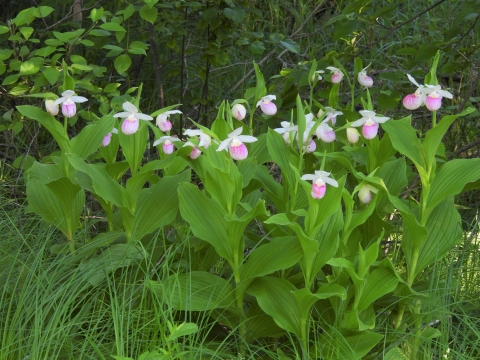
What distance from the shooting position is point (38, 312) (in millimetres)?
1575

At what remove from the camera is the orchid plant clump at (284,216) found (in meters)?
1.47

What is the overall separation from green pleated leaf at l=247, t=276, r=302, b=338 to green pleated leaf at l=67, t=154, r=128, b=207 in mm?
428

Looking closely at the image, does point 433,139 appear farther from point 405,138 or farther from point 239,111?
point 239,111

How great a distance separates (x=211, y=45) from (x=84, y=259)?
1.18 m

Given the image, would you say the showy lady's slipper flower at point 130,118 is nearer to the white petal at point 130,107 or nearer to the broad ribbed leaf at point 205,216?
the white petal at point 130,107

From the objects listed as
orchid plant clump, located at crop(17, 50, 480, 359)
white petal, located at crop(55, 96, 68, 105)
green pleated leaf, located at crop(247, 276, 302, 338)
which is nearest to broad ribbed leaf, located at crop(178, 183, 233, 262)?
orchid plant clump, located at crop(17, 50, 480, 359)

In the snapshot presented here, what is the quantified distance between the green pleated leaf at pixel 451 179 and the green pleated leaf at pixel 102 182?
760mm

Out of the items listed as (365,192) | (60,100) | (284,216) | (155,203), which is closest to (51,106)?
(60,100)

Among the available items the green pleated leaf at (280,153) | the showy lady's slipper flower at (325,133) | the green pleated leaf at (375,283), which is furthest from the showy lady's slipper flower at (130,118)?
the green pleated leaf at (375,283)

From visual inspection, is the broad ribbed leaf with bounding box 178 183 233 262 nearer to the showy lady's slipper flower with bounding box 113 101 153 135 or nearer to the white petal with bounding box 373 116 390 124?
the showy lady's slipper flower with bounding box 113 101 153 135

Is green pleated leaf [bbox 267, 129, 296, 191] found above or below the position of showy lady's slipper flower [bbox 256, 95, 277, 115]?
below

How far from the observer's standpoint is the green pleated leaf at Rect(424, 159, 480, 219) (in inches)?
60.6

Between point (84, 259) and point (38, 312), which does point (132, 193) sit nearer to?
point (84, 259)

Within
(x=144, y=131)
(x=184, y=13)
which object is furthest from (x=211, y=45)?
(x=144, y=131)
